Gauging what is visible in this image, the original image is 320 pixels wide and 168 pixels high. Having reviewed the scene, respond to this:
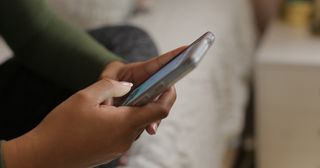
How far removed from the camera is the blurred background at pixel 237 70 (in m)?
1.18

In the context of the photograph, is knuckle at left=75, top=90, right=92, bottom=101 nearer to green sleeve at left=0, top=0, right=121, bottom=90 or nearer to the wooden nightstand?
green sleeve at left=0, top=0, right=121, bottom=90

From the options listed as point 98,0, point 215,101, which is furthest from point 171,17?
point 215,101

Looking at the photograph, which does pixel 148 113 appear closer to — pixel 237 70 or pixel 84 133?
pixel 84 133

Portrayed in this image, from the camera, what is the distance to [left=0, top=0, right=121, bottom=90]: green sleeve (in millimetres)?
855

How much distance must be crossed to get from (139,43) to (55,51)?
18cm

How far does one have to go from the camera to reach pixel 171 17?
140 centimetres

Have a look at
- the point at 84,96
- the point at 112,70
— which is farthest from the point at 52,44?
the point at 84,96

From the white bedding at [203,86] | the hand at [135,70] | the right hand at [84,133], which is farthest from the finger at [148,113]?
the white bedding at [203,86]

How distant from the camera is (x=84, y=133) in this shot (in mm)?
559

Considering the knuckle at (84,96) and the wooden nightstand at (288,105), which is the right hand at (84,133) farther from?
the wooden nightstand at (288,105)

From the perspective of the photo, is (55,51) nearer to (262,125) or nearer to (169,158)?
(169,158)

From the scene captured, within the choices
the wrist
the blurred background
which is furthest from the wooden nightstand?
the wrist

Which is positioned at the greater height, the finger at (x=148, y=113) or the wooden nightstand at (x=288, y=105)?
the finger at (x=148, y=113)

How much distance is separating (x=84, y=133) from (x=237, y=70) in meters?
0.92
